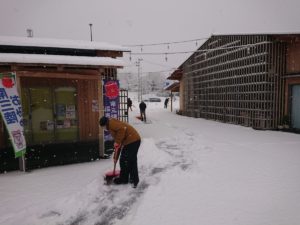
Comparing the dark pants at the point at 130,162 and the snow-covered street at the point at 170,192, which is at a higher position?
the dark pants at the point at 130,162

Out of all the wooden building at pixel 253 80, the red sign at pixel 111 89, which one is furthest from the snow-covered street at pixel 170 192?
the wooden building at pixel 253 80

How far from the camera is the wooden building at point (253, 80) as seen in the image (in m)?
13.5

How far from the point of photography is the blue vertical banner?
10.4 m

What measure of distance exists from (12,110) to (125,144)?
3.66 metres

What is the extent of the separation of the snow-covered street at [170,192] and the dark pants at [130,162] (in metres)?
0.25

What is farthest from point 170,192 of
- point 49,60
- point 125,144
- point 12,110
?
point 49,60

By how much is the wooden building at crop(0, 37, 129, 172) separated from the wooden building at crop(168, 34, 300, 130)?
27.1ft

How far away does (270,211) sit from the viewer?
Answer: 4445 mm

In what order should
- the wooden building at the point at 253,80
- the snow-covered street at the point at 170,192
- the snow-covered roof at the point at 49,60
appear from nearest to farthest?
the snow-covered street at the point at 170,192
the snow-covered roof at the point at 49,60
the wooden building at the point at 253,80

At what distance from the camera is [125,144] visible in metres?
5.75

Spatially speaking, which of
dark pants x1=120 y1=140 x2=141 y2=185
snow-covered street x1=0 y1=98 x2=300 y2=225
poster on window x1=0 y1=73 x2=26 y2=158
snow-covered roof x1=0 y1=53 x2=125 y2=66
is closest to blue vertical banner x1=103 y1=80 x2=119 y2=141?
snow-covered roof x1=0 y1=53 x2=125 y2=66

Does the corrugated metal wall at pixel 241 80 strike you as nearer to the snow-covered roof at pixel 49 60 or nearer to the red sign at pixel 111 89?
the red sign at pixel 111 89

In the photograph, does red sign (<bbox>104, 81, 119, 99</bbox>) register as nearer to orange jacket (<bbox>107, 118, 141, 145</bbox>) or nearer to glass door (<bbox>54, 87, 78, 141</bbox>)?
glass door (<bbox>54, 87, 78, 141</bbox>)

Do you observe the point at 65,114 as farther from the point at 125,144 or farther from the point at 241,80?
the point at 241,80
